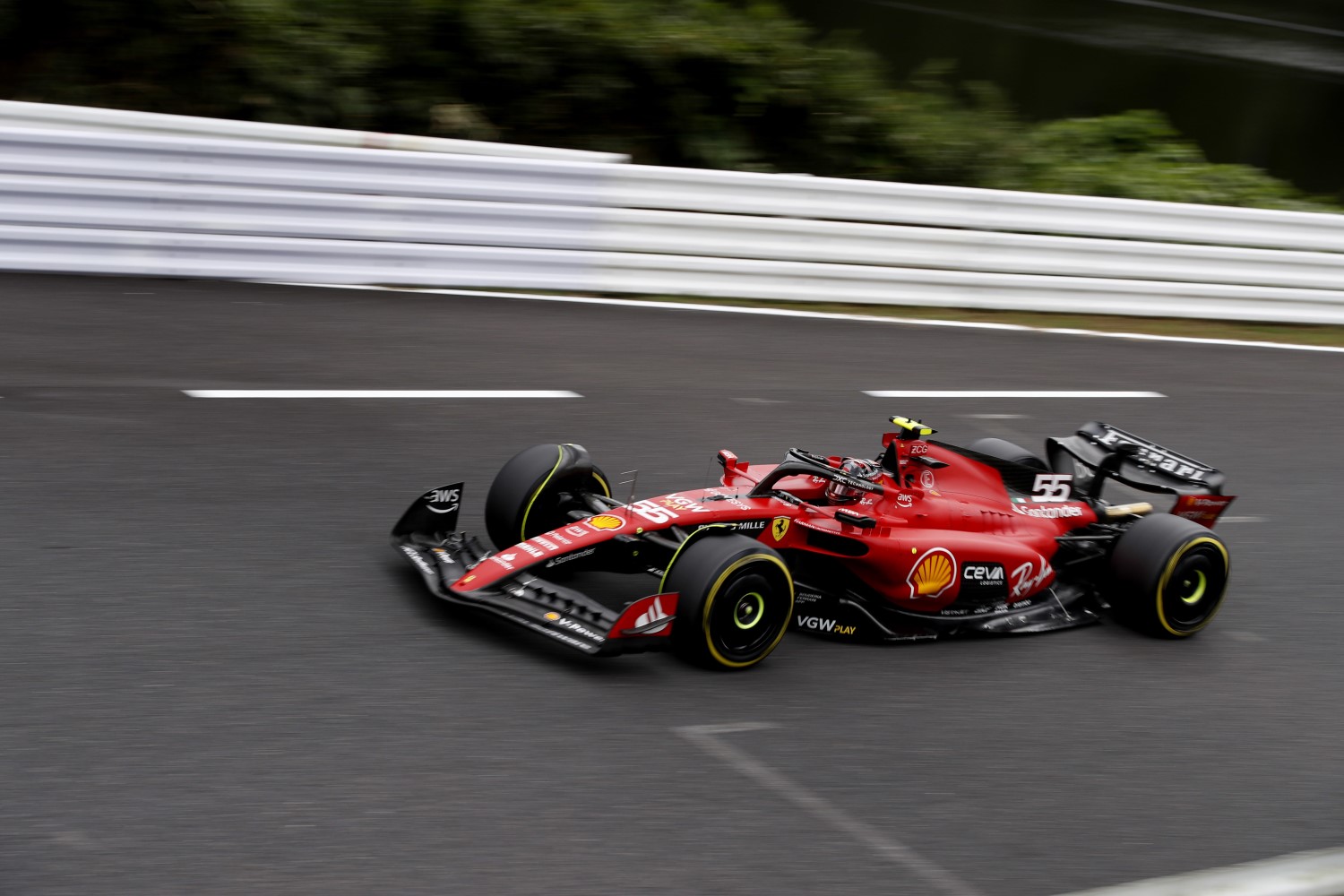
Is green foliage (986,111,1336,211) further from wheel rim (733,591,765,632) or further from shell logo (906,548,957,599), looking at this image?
wheel rim (733,591,765,632)

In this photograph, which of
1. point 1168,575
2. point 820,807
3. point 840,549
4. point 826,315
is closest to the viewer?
point 820,807

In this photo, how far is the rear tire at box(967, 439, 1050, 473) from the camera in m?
6.80

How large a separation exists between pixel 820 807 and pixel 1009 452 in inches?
117

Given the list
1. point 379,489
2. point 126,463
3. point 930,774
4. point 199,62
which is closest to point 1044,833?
point 930,774

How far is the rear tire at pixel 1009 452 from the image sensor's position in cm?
680

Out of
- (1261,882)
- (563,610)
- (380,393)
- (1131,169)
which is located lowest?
(1261,882)

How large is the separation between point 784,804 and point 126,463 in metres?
3.74

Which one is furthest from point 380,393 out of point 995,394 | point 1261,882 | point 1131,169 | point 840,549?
point 1131,169

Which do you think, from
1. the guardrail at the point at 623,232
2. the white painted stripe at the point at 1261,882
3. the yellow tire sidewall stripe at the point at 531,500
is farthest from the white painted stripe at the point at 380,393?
the white painted stripe at the point at 1261,882

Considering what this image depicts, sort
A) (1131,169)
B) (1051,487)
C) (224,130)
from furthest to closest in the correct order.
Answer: (1131,169) → (224,130) → (1051,487)

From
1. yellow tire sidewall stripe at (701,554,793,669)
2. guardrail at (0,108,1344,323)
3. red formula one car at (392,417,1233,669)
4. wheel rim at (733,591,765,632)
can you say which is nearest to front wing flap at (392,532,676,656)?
red formula one car at (392,417,1233,669)

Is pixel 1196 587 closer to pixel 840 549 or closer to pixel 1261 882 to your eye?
pixel 840 549

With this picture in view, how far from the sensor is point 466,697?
4.86 meters

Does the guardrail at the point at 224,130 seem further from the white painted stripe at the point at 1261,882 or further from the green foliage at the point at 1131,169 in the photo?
the white painted stripe at the point at 1261,882
